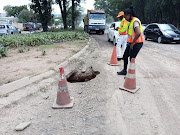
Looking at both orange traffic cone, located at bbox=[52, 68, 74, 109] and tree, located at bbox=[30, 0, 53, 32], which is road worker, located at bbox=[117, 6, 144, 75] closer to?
orange traffic cone, located at bbox=[52, 68, 74, 109]

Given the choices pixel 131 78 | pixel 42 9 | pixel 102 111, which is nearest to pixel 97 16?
pixel 42 9

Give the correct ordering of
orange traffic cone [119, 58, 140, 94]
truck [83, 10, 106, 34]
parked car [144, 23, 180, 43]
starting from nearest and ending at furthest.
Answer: orange traffic cone [119, 58, 140, 94]
parked car [144, 23, 180, 43]
truck [83, 10, 106, 34]

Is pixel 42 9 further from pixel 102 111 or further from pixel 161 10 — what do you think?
pixel 102 111

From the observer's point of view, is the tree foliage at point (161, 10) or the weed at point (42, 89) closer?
the weed at point (42, 89)

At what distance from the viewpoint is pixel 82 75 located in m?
5.18

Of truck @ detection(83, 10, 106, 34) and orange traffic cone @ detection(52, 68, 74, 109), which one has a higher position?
truck @ detection(83, 10, 106, 34)

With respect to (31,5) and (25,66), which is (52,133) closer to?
(25,66)

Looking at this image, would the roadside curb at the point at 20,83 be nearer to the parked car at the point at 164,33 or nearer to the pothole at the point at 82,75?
the pothole at the point at 82,75

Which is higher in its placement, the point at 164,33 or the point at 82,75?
the point at 164,33

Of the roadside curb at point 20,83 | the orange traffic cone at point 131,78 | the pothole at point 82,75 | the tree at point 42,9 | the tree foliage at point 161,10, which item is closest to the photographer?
the roadside curb at point 20,83

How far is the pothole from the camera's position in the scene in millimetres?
5011

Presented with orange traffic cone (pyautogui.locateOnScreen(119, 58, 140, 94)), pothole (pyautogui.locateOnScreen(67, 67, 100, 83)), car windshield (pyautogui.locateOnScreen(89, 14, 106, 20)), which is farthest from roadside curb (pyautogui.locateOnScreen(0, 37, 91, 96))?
car windshield (pyautogui.locateOnScreen(89, 14, 106, 20))

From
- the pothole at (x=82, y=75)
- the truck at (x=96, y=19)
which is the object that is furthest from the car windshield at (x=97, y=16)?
the pothole at (x=82, y=75)

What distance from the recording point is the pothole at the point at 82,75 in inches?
197
